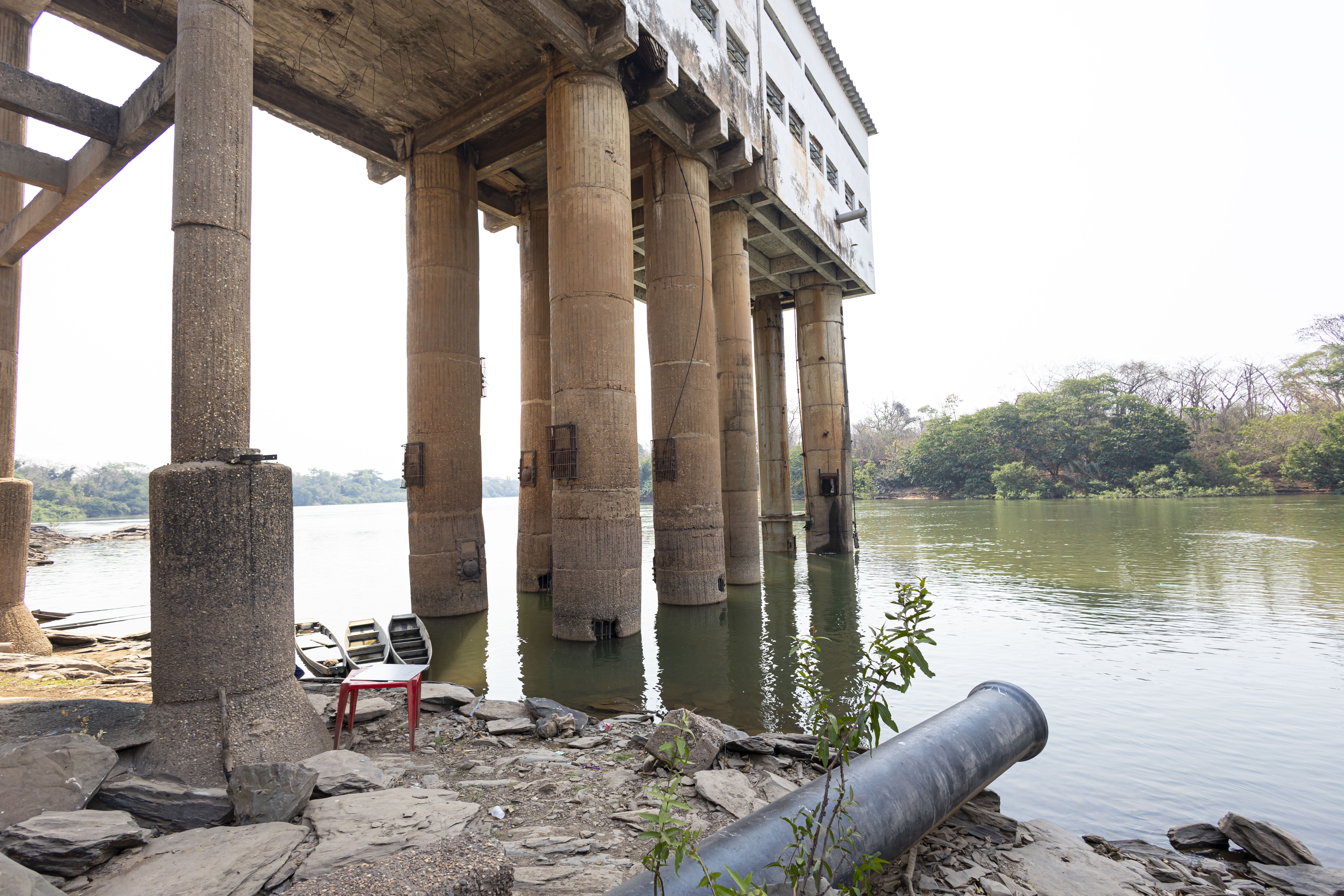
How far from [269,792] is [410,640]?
19.4 ft

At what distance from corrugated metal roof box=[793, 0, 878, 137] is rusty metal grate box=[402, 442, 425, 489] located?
16.8m

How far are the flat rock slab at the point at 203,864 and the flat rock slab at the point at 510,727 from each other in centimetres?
252

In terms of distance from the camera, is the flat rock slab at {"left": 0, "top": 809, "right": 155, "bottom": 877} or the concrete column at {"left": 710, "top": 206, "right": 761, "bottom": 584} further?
the concrete column at {"left": 710, "top": 206, "right": 761, "bottom": 584}

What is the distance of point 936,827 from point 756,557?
1233 centimetres

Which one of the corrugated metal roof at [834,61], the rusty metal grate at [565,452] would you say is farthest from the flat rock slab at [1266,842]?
the corrugated metal roof at [834,61]

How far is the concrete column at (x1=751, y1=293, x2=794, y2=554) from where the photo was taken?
74.0 ft

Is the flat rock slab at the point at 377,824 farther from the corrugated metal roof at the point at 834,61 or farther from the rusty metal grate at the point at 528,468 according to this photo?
the corrugated metal roof at the point at 834,61

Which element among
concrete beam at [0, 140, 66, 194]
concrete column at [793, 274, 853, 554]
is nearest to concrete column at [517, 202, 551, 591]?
concrete beam at [0, 140, 66, 194]

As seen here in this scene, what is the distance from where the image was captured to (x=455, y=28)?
11273 millimetres

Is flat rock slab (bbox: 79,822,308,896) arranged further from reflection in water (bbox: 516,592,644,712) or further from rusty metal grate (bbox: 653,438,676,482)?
rusty metal grate (bbox: 653,438,676,482)

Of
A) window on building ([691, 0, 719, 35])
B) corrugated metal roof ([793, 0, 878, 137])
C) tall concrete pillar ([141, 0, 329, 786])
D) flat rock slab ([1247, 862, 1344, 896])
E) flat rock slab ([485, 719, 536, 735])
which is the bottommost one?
flat rock slab ([1247, 862, 1344, 896])

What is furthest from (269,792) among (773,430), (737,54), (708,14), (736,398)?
(773,430)

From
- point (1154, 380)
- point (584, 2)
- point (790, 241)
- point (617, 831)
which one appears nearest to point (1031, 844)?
point (617, 831)

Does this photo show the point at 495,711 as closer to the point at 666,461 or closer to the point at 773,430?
the point at 666,461
